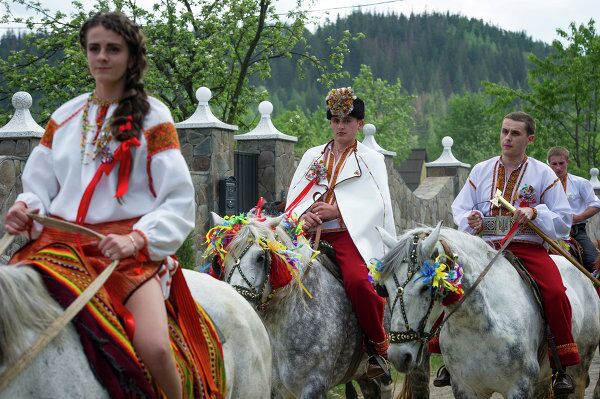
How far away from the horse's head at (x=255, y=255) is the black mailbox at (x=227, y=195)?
17.9 feet

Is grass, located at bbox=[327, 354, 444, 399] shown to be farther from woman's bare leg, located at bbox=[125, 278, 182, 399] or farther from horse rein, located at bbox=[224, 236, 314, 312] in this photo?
woman's bare leg, located at bbox=[125, 278, 182, 399]

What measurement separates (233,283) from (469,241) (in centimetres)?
158

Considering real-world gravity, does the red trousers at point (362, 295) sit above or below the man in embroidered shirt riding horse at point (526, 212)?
below

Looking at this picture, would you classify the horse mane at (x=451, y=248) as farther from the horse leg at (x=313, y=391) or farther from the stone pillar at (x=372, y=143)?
the stone pillar at (x=372, y=143)

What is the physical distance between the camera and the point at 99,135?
3840mm

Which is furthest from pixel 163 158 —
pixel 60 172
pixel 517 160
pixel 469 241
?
pixel 517 160

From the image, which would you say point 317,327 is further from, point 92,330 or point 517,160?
point 92,330

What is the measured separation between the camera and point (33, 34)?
22.1 metres

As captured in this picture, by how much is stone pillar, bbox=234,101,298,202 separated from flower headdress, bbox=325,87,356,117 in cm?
569

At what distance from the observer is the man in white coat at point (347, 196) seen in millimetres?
7562

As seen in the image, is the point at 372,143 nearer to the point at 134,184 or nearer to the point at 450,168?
the point at 450,168

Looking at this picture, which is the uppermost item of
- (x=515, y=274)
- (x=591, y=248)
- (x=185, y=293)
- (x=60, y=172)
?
(x=60, y=172)

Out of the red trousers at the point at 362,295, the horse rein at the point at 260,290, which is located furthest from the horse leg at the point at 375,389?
the horse rein at the point at 260,290

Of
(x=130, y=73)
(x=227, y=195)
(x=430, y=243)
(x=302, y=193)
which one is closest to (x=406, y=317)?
(x=430, y=243)
